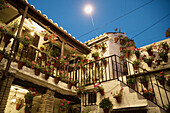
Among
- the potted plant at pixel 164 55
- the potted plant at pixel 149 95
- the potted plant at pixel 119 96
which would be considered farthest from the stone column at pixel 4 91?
the potted plant at pixel 164 55

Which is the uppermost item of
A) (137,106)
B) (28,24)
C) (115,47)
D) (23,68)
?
(28,24)

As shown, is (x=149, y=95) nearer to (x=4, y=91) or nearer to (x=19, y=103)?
(x=4, y=91)

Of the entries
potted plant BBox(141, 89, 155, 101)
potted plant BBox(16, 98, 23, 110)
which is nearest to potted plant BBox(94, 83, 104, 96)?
potted plant BBox(141, 89, 155, 101)

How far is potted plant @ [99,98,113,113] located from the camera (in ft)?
19.1

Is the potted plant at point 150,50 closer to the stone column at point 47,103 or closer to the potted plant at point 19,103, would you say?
the stone column at point 47,103

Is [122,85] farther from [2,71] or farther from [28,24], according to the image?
[28,24]

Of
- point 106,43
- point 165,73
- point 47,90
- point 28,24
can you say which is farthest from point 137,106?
point 28,24

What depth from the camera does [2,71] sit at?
16.3ft

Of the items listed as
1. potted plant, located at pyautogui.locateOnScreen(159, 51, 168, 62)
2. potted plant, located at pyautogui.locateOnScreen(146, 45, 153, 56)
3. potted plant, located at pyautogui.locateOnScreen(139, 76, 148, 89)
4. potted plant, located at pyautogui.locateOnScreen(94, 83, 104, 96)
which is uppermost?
potted plant, located at pyautogui.locateOnScreen(146, 45, 153, 56)

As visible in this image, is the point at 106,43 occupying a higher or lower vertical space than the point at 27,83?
higher

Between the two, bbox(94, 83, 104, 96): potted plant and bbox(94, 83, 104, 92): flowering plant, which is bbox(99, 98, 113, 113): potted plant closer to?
bbox(94, 83, 104, 96): potted plant

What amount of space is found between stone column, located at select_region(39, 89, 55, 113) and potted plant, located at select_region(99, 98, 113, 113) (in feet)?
7.23

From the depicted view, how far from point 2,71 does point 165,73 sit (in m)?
6.48

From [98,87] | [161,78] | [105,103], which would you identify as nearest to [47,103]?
[98,87]
